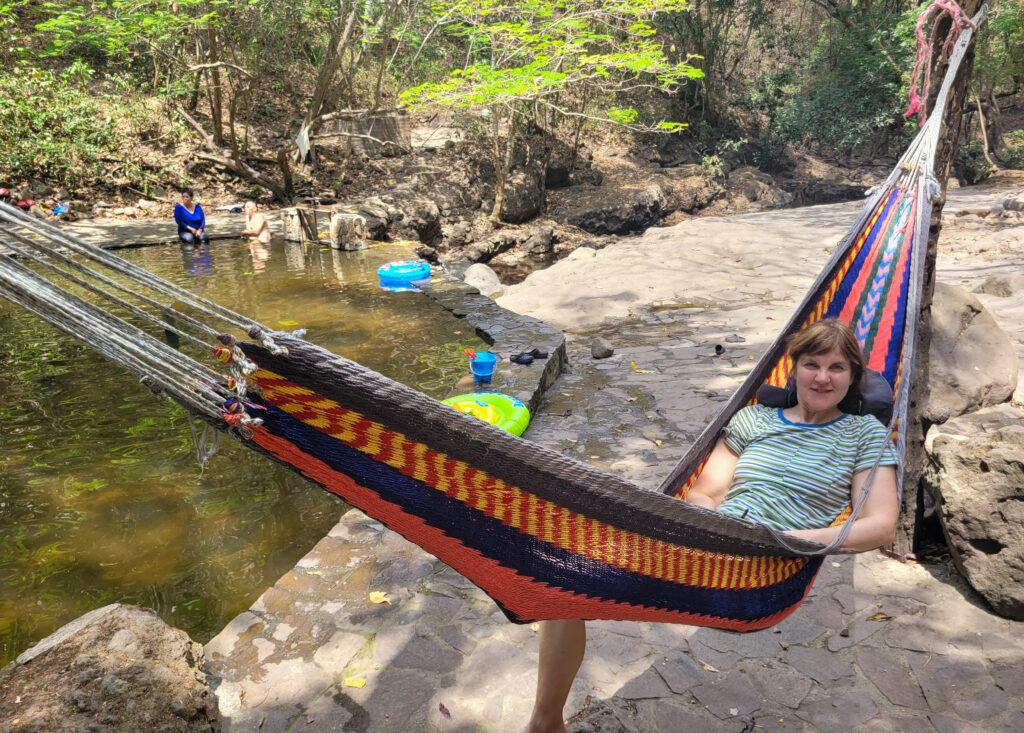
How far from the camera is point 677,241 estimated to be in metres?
8.49

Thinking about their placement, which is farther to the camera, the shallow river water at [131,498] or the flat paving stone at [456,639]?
the shallow river water at [131,498]

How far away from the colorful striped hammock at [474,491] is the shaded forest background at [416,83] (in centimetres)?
794

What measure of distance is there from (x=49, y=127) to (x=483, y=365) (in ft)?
35.1

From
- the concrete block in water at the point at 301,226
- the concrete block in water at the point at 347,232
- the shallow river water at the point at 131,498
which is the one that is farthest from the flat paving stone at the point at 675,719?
the concrete block in water at the point at 301,226

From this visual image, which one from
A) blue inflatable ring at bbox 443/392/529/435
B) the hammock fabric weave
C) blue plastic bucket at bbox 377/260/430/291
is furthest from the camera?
blue plastic bucket at bbox 377/260/430/291

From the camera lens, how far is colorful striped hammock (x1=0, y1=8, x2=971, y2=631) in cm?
113

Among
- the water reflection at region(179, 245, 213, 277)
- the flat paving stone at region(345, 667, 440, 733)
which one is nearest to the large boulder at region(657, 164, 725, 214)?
the water reflection at region(179, 245, 213, 277)

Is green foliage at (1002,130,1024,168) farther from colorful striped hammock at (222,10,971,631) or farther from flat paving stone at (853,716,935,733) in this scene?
colorful striped hammock at (222,10,971,631)

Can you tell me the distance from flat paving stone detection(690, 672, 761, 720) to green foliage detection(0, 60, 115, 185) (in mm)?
12183

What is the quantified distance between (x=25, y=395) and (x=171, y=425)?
3.73 feet

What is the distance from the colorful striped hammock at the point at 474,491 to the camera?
3.72 ft

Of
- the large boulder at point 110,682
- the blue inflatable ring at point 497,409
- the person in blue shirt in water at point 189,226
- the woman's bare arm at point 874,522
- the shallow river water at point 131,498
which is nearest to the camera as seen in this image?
the large boulder at point 110,682

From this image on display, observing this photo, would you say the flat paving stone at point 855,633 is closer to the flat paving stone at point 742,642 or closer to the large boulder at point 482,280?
the flat paving stone at point 742,642

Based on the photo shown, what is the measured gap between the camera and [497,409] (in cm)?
339
